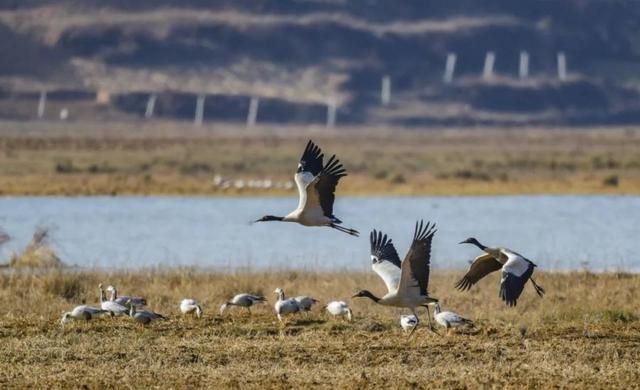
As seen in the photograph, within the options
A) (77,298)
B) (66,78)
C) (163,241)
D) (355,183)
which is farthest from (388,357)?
(66,78)

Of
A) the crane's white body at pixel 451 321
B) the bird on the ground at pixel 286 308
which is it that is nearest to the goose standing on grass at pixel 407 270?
the crane's white body at pixel 451 321

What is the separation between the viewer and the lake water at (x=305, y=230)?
2411 centimetres

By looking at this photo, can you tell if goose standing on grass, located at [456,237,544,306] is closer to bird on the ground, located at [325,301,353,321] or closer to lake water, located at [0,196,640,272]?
bird on the ground, located at [325,301,353,321]

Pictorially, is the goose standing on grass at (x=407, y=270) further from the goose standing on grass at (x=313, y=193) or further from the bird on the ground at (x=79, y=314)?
the bird on the ground at (x=79, y=314)

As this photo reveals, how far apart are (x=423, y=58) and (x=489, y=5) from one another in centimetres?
1565

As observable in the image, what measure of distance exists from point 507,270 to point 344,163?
3829 cm

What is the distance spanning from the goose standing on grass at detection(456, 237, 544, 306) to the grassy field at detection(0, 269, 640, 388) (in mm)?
467

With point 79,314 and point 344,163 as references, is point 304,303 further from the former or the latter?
point 344,163

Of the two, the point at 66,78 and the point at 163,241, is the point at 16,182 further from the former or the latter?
the point at 66,78

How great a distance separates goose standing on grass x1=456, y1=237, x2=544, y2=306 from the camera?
43.6ft

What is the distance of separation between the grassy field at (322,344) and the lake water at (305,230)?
3494 mm

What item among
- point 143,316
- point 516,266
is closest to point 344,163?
point 143,316

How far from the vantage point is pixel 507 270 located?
13.5m

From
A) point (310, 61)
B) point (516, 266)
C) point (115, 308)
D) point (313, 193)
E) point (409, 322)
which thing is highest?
point (310, 61)
